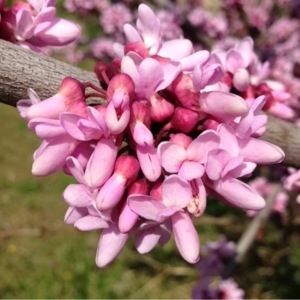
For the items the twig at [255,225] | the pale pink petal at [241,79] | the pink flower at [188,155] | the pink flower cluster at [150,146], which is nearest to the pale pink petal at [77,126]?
the pink flower cluster at [150,146]

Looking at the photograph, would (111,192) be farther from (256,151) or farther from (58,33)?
(58,33)

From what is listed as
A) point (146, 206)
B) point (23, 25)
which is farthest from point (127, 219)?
point (23, 25)

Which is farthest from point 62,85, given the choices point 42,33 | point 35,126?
point 42,33

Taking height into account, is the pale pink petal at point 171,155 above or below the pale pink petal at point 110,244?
above

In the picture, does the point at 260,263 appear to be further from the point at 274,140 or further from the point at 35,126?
the point at 35,126

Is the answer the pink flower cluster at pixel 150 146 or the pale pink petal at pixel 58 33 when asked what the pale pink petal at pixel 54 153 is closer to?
the pink flower cluster at pixel 150 146

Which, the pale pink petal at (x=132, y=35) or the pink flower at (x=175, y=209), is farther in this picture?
the pale pink petal at (x=132, y=35)

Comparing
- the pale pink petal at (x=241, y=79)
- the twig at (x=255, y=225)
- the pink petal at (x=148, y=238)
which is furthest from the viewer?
the twig at (x=255, y=225)
